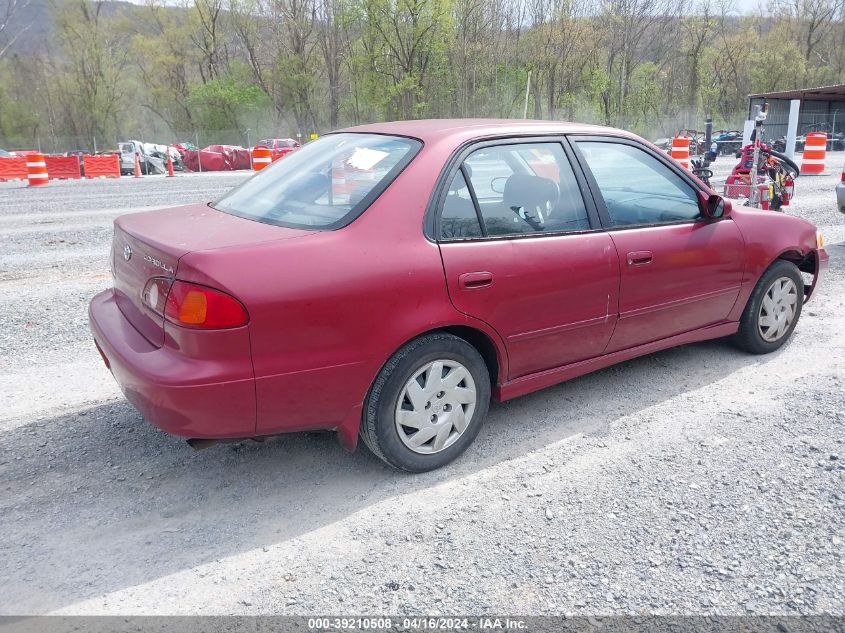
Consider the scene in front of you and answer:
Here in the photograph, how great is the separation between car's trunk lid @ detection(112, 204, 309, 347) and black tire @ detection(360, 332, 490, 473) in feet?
2.36

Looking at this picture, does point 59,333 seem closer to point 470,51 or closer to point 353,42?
point 470,51

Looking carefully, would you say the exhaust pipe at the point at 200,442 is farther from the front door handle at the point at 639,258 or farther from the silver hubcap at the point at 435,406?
the front door handle at the point at 639,258

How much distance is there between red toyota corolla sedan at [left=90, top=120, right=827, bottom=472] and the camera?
2691mm

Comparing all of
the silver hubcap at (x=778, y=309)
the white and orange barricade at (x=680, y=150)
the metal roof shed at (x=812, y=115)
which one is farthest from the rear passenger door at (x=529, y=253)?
the metal roof shed at (x=812, y=115)

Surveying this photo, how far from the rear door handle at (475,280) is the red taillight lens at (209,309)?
1.03 meters

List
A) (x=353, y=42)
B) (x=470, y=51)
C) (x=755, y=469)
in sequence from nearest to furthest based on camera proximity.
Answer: (x=755, y=469)
(x=470, y=51)
(x=353, y=42)

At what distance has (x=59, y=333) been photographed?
536 centimetres

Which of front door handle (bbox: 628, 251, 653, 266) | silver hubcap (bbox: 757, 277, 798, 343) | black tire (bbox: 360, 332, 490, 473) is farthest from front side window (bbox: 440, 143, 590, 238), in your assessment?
silver hubcap (bbox: 757, 277, 798, 343)

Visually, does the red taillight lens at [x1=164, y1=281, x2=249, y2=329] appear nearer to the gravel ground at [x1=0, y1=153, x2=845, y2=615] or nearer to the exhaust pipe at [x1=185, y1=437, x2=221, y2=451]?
the exhaust pipe at [x1=185, y1=437, x2=221, y2=451]

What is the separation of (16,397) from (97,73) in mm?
63276

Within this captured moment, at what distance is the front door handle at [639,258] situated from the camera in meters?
3.76

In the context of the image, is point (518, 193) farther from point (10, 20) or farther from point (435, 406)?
point (10, 20)

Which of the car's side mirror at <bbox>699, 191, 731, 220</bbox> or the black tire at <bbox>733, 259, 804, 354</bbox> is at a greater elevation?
the car's side mirror at <bbox>699, 191, 731, 220</bbox>

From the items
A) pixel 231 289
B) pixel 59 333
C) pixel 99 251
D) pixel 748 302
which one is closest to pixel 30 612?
pixel 231 289
